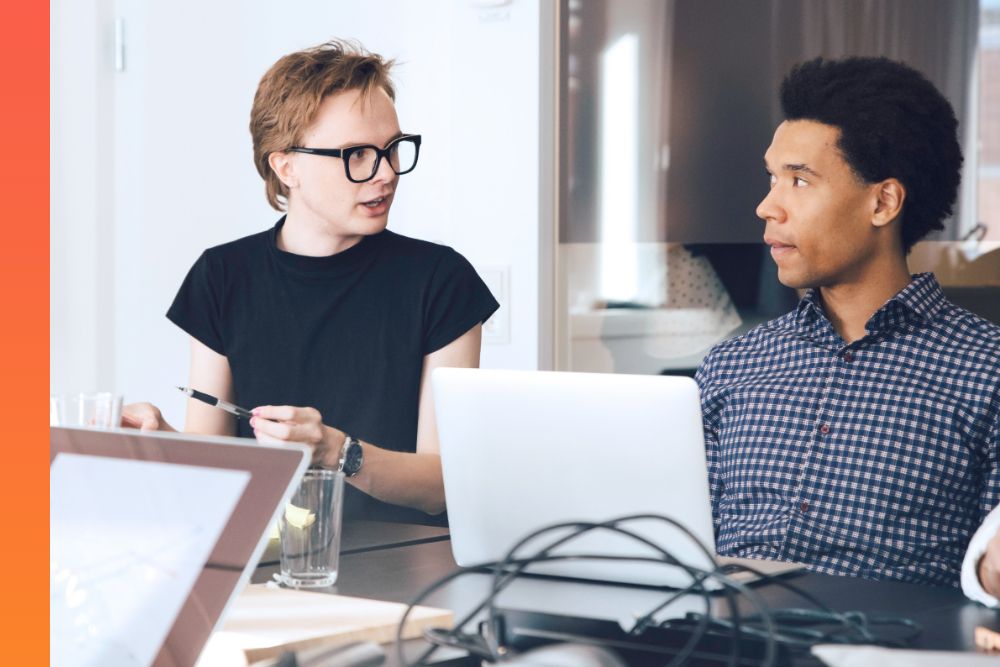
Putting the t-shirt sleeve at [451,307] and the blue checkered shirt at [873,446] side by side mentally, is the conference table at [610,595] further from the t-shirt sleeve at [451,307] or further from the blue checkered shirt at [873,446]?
the t-shirt sleeve at [451,307]

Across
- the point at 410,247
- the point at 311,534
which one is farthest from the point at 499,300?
the point at 311,534

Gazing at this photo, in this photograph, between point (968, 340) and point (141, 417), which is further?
point (968, 340)

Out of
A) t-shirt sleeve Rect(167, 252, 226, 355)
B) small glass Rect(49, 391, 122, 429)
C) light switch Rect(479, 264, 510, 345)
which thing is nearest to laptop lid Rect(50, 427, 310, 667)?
small glass Rect(49, 391, 122, 429)

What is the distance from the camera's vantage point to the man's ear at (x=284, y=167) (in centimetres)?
215

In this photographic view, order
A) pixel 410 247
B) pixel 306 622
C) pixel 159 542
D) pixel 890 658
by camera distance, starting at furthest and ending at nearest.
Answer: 1. pixel 410 247
2. pixel 306 622
3. pixel 159 542
4. pixel 890 658

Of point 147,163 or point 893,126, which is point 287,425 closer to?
point 893,126

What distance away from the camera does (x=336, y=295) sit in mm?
2143

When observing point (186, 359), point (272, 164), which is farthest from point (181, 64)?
point (272, 164)

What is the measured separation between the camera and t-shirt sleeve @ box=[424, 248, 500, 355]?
2096mm

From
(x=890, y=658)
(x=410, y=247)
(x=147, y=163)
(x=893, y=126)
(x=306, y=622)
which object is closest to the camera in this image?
(x=890, y=658)

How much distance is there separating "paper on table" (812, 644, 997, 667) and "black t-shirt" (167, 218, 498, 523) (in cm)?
128

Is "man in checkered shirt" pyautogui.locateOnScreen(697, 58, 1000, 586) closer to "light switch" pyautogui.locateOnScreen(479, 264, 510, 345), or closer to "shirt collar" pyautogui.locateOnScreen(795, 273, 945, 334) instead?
"shirt collar" pyautogui.locateOnScreen(795, 273, 945, 334)

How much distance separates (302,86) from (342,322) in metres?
0.42

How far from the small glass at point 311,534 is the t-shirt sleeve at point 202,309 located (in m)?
0.95
